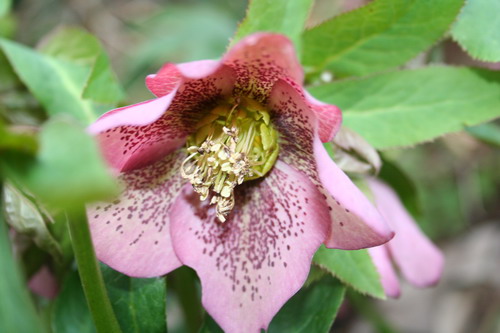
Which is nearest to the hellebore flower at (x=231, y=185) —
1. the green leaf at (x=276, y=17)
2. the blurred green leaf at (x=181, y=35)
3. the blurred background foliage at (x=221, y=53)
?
the green leaf at (x=276, y=17)

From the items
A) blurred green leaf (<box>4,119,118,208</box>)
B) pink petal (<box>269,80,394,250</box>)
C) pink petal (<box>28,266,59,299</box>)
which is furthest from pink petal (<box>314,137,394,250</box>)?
pink petal (<box>28,266,59,299</box>)

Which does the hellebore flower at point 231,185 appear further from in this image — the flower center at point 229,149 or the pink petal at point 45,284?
the pink petal at point 45,284

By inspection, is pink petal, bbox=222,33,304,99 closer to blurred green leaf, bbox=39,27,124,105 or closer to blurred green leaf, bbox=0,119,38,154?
blurred green leaf, bbox=0,119,38,154

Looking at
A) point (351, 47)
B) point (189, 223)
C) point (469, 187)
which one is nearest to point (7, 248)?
point (189, 223)

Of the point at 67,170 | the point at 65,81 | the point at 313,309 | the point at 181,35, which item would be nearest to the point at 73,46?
the point at 65,81

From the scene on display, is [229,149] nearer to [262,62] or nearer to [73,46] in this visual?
[262,62]
